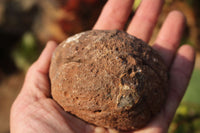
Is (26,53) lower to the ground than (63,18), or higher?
lower

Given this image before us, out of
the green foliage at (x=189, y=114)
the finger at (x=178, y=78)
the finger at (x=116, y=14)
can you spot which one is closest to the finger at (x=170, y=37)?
the finger at (x=178, y=78)

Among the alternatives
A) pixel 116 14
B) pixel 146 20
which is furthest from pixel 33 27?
pixel 146 20

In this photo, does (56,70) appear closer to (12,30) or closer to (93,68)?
(93,68)

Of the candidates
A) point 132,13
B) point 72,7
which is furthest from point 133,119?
point 72,7

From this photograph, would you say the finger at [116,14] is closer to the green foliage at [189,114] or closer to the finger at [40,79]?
the finger at [40,79]

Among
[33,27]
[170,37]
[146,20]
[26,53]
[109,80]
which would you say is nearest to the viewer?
[109,80]

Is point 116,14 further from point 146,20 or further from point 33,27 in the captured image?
point 33,27
